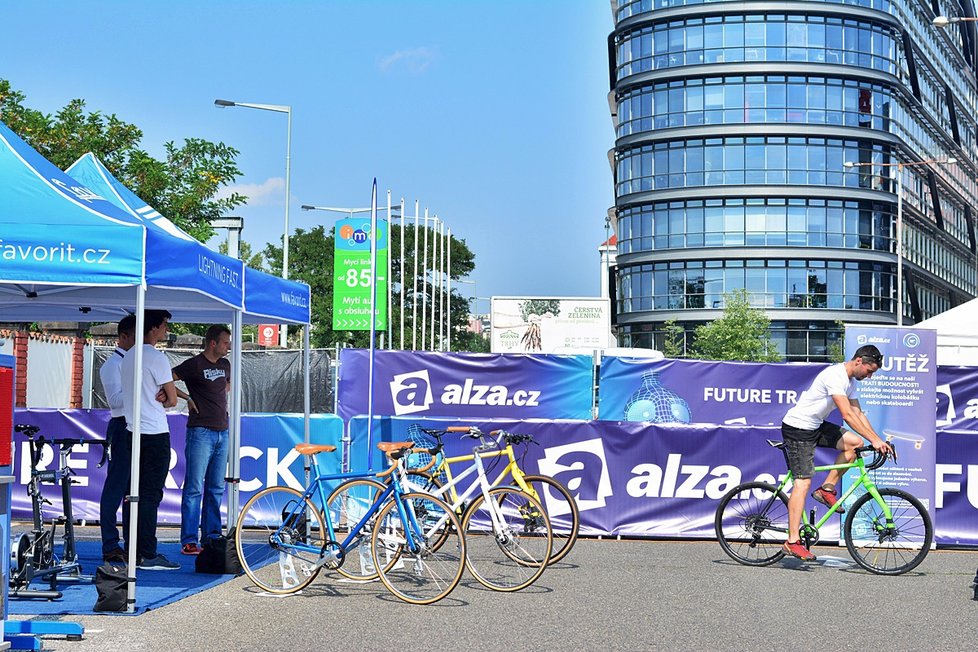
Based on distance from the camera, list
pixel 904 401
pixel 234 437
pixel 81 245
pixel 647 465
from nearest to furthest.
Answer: pixel 81 245 < pixel 234 437 < pixel 904 401 < pixel 647 465

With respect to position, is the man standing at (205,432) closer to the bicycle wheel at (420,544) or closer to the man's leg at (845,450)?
the bicycle wheel at (420,544)

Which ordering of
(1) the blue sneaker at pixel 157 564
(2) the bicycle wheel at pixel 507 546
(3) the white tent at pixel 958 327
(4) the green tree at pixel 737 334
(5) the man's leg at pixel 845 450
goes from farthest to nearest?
(4) the green tree at pixel 737 334, (3) the white tent at pixel 958 327, (5) the man's leg at pixel 845 450, (1) the blue sneaker at pixel 157 564, (2) the bicycle wheel at pixel 507 546

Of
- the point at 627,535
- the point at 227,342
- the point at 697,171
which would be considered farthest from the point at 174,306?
the point at 697,171

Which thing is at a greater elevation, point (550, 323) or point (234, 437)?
point (550, 323)

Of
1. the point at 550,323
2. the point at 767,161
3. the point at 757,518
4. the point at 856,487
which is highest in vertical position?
the point at 767,161

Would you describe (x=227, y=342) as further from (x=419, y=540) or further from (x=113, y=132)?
(x=113, y=132)

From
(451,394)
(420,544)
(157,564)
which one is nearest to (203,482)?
(157,564)

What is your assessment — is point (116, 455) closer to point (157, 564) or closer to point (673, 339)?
point (157, 564)

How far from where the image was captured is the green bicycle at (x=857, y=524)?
1103 centimetres

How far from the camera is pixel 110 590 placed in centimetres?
844

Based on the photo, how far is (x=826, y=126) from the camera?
222 feet

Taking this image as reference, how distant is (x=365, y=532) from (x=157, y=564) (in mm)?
2170

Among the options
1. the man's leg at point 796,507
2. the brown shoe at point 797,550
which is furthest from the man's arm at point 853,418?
the brown shoe at point 797,550

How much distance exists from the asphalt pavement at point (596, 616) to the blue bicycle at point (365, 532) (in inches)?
7.3
